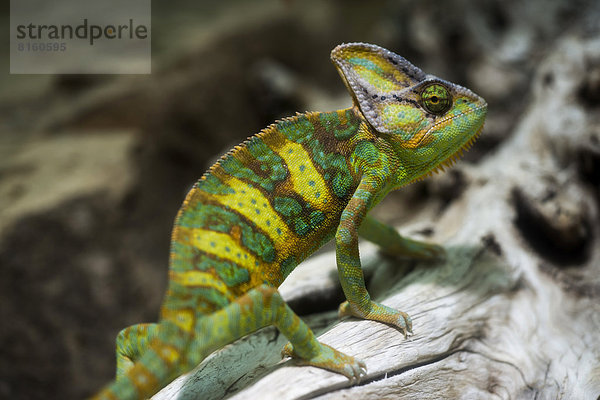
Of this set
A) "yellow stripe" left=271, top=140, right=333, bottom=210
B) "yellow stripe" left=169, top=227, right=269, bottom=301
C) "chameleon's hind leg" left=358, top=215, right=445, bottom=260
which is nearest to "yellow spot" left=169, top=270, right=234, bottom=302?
"yellow stripe" left=169, top=227, right=269, bottom=301

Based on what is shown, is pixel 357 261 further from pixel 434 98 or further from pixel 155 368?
pixel 155 368

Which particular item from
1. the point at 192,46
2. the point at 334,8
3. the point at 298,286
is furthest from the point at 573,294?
the point at 334,8

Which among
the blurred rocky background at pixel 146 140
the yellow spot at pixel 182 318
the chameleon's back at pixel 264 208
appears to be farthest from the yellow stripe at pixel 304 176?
the blurred rocky background at pixel 146 140

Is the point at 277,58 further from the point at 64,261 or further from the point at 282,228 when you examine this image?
the point at 282,228

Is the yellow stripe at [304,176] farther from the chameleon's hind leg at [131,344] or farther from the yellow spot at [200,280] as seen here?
the chameleon's hind leg at [131,344]

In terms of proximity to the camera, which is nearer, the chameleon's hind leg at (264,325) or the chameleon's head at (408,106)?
the chameleon's hind leg at (264,325)

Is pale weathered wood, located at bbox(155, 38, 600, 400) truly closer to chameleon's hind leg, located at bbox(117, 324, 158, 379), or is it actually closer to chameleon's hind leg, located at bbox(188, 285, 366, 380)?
chameleon's hind leg, located at bbox(188, 285, 366, 380)
